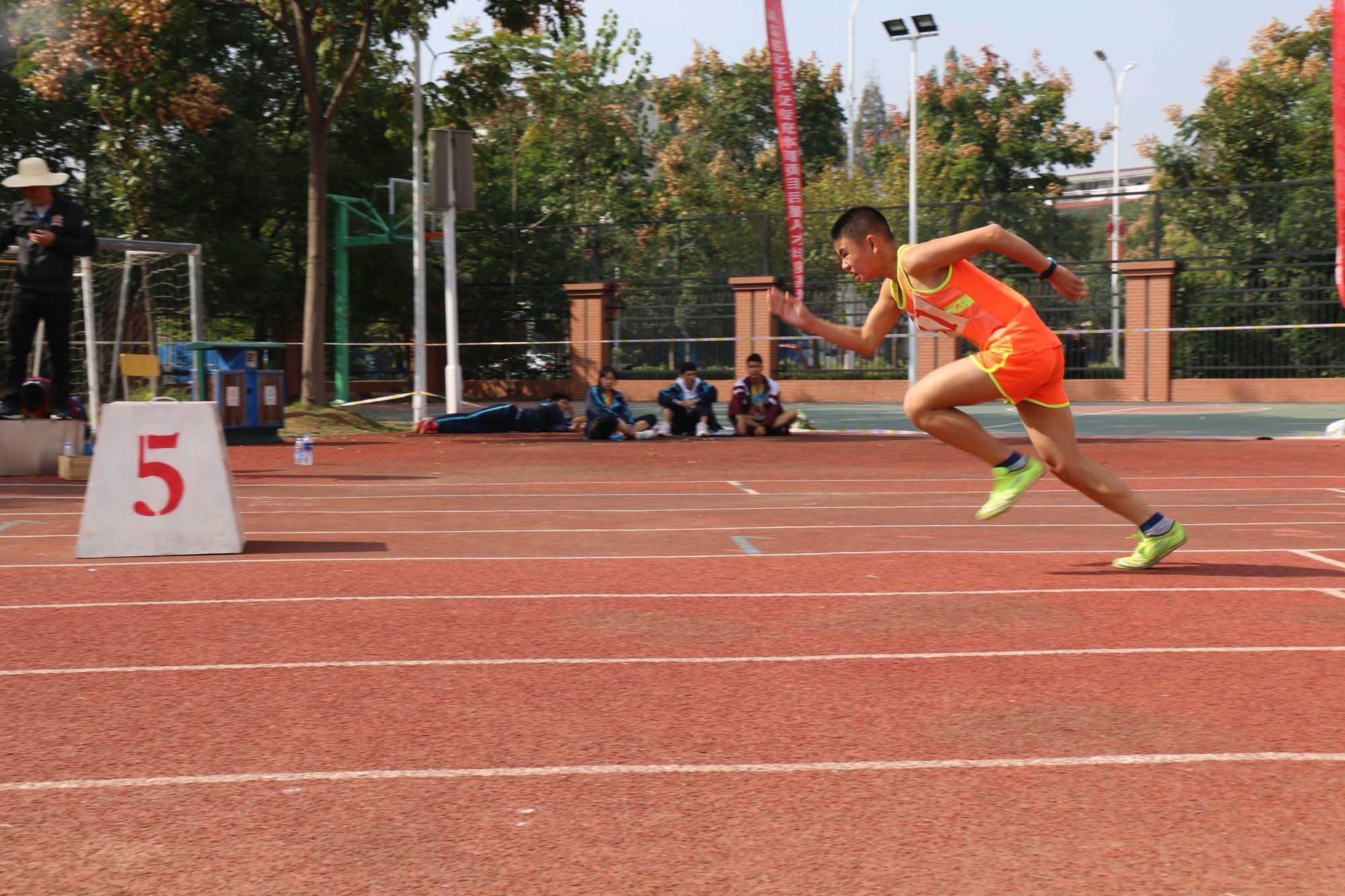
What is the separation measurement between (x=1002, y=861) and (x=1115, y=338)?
31982 millimetres

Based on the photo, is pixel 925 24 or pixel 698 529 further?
pixel 925 24

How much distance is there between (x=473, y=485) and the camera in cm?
1295

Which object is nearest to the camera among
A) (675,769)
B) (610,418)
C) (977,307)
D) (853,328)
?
(675,769)

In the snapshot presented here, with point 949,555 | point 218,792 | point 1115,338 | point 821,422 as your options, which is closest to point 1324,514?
point 949,555

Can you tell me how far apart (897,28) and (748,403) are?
1712 centimetres

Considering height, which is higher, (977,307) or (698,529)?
(977,307)

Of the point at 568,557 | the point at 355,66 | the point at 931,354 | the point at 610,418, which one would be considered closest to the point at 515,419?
the point at 610,418

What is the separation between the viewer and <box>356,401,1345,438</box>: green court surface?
21.6 meters

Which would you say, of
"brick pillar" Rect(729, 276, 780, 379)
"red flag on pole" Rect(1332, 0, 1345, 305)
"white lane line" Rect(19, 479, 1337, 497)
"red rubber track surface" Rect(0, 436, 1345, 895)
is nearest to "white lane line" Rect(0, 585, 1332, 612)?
"red rubber track surface" Rect(0, 436, 1345, 895)

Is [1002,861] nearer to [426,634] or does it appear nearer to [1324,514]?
[426,634]

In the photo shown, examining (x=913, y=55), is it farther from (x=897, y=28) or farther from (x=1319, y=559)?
(x=1319, y=559)

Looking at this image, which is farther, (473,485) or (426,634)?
(473,485)

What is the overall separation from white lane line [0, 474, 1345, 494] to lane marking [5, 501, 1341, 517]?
2038 mm

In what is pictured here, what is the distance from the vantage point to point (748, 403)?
20.0 m
